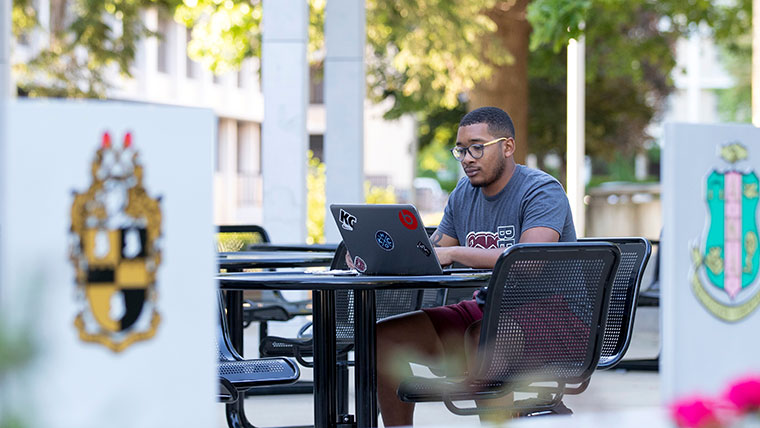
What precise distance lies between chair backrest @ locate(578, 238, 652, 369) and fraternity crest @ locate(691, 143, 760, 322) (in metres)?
1.96

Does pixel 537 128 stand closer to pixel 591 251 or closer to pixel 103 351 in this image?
pixel 591 251

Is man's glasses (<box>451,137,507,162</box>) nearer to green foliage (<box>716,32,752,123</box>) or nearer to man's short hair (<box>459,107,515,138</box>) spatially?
man's short hair (<box>459,107,515,138</box>)

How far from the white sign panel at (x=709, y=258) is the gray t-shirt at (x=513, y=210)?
208 centimetres

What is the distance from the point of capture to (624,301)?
4.29m

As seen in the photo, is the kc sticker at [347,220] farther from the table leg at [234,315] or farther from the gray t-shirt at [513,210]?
the table leg at [234,315]

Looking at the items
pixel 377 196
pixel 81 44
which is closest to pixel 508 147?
pixel 377 196

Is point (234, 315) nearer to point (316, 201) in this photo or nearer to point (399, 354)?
point (399, 354)

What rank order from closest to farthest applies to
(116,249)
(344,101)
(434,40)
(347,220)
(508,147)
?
(116,249) < (347,220) < (508,147) < (344,101) < (434,40)

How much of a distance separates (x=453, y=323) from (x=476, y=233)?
0.41m

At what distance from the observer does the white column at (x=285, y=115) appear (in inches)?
348

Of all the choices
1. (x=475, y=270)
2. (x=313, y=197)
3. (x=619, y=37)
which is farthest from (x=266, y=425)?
(x=619, y=37)

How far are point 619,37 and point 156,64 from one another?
19.4 metres

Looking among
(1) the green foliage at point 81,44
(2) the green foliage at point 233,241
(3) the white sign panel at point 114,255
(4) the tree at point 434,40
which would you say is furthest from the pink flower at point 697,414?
(1) the green foliage at point 81,44

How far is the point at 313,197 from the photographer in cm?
1497
